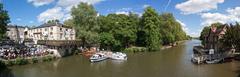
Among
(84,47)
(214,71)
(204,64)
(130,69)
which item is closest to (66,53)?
(84,47)

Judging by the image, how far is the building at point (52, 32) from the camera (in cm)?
8325

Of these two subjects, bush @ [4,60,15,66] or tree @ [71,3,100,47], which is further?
tree @ [71,3,100,47]

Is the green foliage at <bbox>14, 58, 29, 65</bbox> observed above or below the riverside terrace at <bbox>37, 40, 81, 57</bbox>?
below

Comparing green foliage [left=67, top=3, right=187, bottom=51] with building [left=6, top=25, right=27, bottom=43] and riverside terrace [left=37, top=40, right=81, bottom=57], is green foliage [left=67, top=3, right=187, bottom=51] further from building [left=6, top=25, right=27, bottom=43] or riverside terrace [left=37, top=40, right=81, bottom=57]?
building [left=6, top=25, right=27, bottom=43]

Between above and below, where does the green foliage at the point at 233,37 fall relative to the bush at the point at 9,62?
above

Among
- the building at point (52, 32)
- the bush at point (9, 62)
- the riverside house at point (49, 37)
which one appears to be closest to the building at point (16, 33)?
the riverside house at point (49, 37)

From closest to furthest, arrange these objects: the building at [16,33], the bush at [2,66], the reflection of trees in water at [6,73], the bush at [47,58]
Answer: the reflection of trees in water at [6,73] → the bush at [2,66] → the bush at [47,58] → the building at [16,33]

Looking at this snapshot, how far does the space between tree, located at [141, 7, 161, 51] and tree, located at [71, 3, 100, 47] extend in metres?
14.4

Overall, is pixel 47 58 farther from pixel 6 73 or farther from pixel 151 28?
pixel 151 28

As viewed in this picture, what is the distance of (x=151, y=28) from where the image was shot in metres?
91.4

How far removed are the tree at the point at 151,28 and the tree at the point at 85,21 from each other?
566 inches

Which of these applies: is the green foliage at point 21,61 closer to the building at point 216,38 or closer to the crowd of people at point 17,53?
the crowd of people at point 17,53

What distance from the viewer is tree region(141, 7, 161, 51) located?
Answer: 8950 cm

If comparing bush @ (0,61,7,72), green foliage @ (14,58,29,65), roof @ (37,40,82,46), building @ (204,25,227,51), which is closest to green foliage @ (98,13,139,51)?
roof @ (37,40,82,46)
